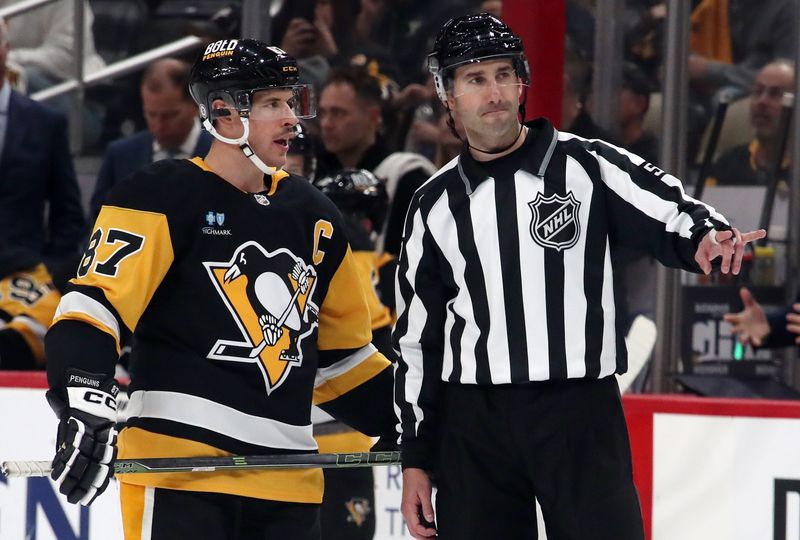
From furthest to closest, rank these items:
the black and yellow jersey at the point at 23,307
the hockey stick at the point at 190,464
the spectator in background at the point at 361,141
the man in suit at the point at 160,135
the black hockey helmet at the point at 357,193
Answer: the spectator in background at the point at 361,141, the man in suit at the point at 160,135, the black and yellow jersey at the point at 23,307, the black hockey helmet at the point at 357,193, the hockey stick at the point at 190,464

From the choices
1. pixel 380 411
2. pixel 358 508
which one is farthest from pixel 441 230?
pixel 358 508

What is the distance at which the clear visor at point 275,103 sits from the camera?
265cm

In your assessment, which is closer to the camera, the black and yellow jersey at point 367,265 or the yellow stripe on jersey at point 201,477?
the yellow stripe on jersey at point 201,477

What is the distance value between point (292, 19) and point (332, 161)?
767mm

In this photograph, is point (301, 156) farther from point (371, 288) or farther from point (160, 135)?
point (160, 135)

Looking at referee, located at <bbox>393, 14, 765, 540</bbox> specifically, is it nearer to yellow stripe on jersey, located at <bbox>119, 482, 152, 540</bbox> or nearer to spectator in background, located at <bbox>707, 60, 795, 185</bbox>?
yellow stripe on jersey, located at <bbox>119, 482, 152, 540</bbox>

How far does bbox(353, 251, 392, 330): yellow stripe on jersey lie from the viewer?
12.3 ft

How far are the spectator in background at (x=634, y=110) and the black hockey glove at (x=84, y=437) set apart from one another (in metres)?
2.81

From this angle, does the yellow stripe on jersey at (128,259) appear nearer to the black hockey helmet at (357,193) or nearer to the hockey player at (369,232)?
the hockey player at (369,232)

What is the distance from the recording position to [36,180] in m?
4.64

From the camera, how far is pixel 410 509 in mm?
2656

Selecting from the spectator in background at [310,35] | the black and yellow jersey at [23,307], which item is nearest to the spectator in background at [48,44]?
the spectator in background at [310,35]

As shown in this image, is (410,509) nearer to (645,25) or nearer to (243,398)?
(243,398)

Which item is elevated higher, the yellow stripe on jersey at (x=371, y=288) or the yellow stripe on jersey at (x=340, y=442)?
the yellow stripe on jersey at (x=371, y=288)
